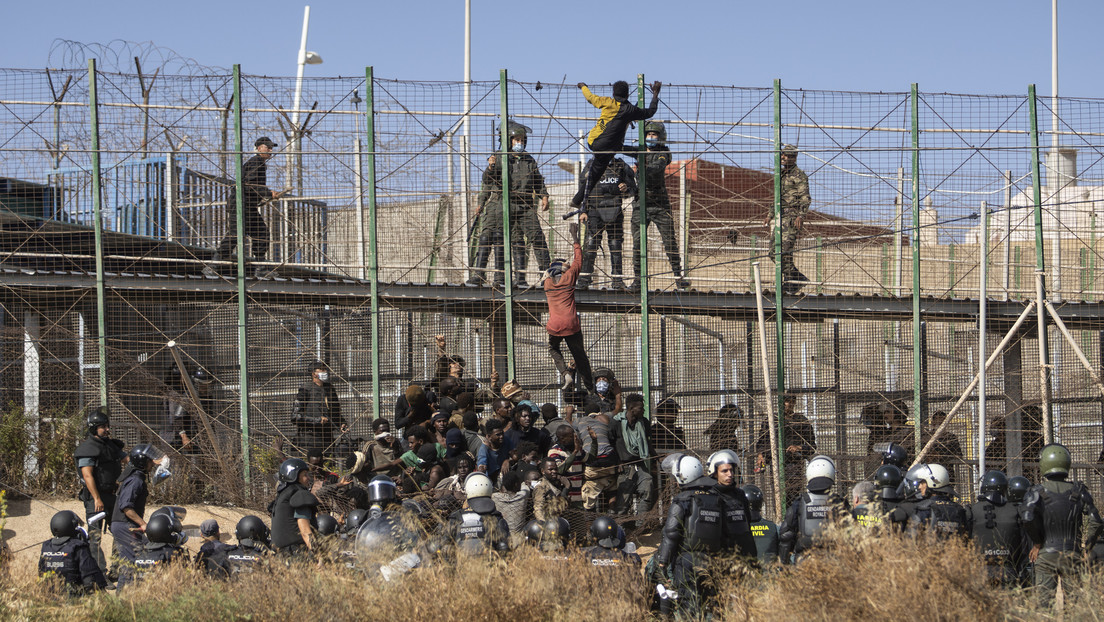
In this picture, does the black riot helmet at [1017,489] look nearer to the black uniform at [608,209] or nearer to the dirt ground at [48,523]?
the dirt ground at [48,523]

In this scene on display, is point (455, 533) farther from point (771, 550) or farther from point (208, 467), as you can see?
point (208, 467)

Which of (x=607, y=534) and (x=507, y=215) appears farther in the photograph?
(x=507, y=215)

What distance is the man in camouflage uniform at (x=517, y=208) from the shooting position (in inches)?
592

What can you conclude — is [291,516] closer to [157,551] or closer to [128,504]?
[157,551]

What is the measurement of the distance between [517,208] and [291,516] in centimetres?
584

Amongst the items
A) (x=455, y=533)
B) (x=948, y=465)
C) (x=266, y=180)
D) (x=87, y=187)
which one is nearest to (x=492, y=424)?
(x=455, y=533)

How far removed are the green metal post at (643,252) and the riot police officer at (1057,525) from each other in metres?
5.43

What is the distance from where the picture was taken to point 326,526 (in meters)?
10.6

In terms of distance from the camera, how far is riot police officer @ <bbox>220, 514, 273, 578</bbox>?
9.77 m

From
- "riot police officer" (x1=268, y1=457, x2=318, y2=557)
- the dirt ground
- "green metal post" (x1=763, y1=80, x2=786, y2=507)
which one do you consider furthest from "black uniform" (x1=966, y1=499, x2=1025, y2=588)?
"riot police officer" (x1=268, y1=457, x2=318, y2=557)

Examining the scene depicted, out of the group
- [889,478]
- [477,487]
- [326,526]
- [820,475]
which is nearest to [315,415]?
[326,526]

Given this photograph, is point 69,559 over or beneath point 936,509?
beneath

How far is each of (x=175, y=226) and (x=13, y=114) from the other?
2748mm

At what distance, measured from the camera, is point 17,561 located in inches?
464
